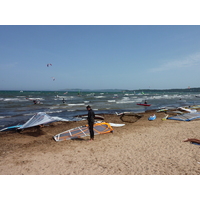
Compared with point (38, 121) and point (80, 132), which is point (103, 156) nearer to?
point (80, 132)

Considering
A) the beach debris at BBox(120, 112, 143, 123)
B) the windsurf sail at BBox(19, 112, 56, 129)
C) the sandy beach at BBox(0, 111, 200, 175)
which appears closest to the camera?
the sandy beach at BBox(0, 111, 200, 175)

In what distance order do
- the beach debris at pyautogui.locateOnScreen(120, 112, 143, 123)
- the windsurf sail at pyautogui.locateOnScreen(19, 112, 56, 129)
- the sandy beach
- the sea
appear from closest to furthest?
1. the sandy beach
2. the windsurf sail at pyautogui.locateOnScreen(19, 112, 56, 129)
3. the beach debris at pyautogui.locateOnScreen(120, 112, 143, 123)
4. the sea

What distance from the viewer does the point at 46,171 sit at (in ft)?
13.4

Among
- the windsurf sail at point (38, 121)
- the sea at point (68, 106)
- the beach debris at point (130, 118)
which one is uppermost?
the windsurf sail at point (38, 121)

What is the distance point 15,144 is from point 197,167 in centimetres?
741

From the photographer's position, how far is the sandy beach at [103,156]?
159 inches

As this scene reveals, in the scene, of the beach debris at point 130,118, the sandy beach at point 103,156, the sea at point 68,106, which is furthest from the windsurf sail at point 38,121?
the beach debris at point 130,118

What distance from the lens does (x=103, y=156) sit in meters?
5.01

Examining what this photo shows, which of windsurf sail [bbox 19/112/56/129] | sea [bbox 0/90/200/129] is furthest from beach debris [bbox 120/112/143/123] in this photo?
windsurf sail [bbox 19/112/56/129]

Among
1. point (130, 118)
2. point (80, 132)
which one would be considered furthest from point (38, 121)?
point (130, 118)

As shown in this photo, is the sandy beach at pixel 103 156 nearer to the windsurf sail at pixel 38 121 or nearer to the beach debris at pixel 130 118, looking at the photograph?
the windsurf sail at pixel 38 121

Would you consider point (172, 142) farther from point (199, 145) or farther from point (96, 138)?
point (96, 138)

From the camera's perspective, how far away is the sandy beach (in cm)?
404

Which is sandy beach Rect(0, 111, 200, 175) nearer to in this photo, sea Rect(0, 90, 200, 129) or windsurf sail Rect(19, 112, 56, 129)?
windsurf sail Rect(19, 112, 56, 129)
